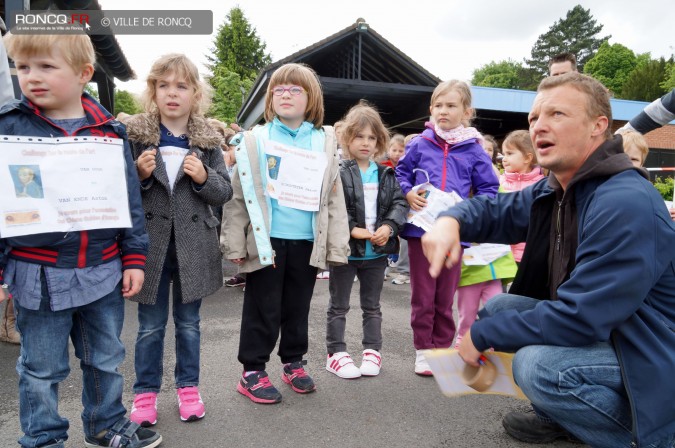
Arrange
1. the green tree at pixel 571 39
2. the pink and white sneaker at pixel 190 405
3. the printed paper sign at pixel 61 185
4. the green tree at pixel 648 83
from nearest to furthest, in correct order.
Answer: the printed paper sign at pixel 61 185, the pink and white sneaker at pixel 190 405, the green tree at pixel 648 83, the green tree at pixel 571 39

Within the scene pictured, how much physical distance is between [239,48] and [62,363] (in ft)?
182

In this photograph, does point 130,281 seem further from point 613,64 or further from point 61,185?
point 613,64

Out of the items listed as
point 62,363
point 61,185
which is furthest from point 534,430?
point 61,185

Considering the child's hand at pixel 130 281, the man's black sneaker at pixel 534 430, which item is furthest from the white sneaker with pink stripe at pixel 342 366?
the child's hand at pixel 130 281

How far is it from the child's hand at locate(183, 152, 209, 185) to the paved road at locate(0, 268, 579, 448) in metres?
1.25

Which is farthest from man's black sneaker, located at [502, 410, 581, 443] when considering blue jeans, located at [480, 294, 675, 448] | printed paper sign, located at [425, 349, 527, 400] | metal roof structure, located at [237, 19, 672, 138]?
metal roof structure, located at [237, 19, 672, 138]

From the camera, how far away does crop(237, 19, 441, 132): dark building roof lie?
10.4 meters

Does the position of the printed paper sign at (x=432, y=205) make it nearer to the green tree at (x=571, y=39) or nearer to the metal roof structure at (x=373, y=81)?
the metal roof structure at (x=373, y=81)

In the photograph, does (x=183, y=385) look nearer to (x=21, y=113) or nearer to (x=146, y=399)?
(x=146, y=399)

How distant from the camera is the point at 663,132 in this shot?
27.0 metres

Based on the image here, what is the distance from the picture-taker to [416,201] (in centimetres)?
324

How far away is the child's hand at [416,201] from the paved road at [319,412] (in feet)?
3.61

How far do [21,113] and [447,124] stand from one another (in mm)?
2466

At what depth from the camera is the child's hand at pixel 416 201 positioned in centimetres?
322
